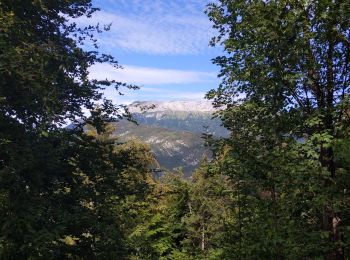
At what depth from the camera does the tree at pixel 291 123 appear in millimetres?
10109

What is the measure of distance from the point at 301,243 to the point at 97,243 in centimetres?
690

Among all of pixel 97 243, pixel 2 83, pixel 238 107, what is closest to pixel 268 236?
pixel 238 107

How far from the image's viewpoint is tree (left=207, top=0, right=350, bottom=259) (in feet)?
33.2

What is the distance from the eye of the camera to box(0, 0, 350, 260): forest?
10531 mm

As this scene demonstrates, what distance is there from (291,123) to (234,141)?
245 centimetres

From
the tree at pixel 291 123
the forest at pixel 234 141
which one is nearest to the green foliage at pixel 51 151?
the forest at pixel 234 141

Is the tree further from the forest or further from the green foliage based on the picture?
the green foliage

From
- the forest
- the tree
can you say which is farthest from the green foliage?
the tree

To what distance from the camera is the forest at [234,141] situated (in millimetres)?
10531

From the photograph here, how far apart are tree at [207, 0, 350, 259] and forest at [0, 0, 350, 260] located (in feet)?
0.17

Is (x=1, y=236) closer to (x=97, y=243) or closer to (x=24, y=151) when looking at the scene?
(x=24, y=151)

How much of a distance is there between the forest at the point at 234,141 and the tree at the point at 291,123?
0.17 feet

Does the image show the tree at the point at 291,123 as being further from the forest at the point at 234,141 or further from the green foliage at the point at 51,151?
the green foliage at the point at 51,151

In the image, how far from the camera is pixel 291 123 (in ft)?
41.8
